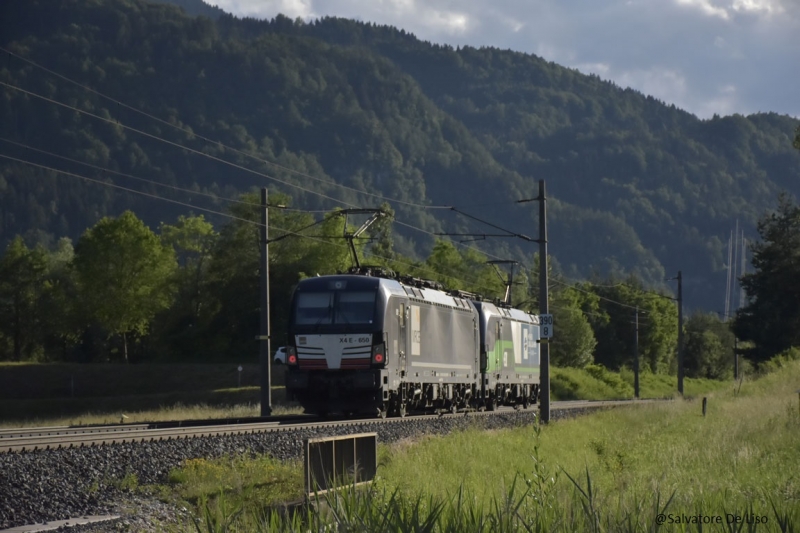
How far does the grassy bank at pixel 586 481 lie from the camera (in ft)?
23.1

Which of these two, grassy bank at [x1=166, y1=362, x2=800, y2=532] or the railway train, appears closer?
grassy bank at [x1=166, y1=362, x2=800, y2=532]

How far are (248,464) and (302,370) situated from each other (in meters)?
10.9

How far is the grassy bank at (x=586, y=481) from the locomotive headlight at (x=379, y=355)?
410 centimetres

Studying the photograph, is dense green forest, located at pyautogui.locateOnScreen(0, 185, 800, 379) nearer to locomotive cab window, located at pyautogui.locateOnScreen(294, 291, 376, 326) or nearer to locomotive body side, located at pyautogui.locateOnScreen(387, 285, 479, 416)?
locomotive body side, located at pyautogui.locateOnScreen(387, 285, 479, 416)

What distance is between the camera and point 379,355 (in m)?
26.5

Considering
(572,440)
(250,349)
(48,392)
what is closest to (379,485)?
(572,440)

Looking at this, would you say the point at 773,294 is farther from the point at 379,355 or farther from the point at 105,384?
the point at 379,355

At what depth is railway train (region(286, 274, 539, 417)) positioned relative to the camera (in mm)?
26500

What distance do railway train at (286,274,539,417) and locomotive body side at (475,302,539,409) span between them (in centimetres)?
312

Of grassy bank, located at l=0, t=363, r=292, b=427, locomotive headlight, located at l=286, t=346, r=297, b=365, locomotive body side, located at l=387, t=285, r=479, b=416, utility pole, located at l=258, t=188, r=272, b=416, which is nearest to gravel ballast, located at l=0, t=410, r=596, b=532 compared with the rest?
locomotive headlight, located at l=286, t=346, r=297, b=365

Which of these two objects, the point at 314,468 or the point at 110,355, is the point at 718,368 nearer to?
the point at 110,355

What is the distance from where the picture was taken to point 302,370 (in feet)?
88.3

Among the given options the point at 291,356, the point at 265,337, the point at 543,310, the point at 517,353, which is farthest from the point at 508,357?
the point at 291,356

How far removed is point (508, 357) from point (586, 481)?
1113 inches
